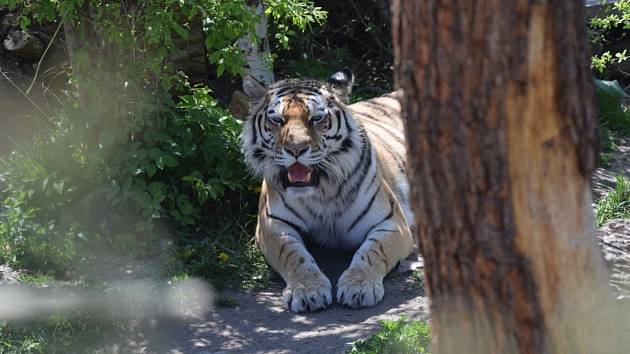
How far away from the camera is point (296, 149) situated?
5.50 m

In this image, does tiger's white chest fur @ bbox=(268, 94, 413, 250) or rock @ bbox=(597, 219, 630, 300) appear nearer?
rock @ bbox=(597, 219, 630, 300)

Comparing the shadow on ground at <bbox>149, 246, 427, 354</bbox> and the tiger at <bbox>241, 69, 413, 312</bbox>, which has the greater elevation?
the tiger at <bbox>241, 69, 413, 312</bbox>

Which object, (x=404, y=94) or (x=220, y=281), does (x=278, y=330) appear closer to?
(x=220, y=281)

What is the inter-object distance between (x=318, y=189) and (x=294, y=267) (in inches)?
21.3

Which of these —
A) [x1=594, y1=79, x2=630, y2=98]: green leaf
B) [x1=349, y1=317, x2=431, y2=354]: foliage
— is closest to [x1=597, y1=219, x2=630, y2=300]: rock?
[x1=349, y1=317, x2=431, y2=354]: foliage

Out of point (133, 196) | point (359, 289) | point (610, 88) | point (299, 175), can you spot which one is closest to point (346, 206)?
point (299, 175)

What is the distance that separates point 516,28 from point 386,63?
265 inches

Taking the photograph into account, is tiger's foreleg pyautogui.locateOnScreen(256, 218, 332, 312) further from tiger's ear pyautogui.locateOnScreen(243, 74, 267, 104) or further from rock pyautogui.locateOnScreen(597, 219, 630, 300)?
rock pyautogui.locateOnScreen(597, 219, 630, 300)

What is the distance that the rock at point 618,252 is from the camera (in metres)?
4.46

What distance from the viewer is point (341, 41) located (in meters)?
9.16

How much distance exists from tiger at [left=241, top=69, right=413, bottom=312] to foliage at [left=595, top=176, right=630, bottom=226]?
1.27 m

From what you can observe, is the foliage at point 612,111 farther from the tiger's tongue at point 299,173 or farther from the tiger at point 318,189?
the tiger's tongue at point 299,173

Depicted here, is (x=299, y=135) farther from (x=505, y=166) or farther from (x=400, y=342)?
(x=505, y=166)

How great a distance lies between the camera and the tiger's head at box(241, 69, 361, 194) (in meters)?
5.59
